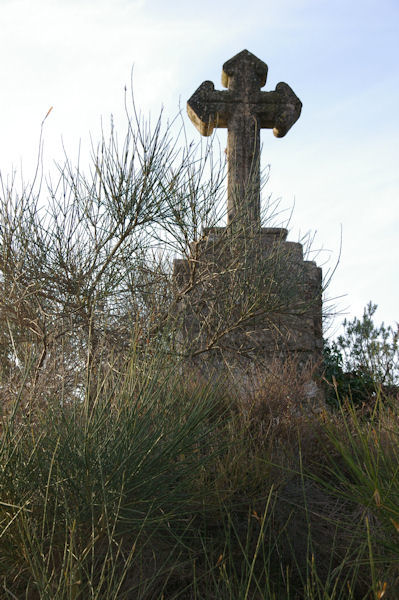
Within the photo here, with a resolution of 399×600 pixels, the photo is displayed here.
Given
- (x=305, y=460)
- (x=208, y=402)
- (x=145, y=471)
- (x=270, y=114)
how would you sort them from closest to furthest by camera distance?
(x=145, y=471)
(x=208, y=402)
(x=305, y=460)
(x=270, y=114)

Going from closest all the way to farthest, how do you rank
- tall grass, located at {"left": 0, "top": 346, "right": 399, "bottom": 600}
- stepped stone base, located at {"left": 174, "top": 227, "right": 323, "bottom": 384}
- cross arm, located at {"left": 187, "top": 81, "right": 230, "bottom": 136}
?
tall grass, located at {"left": 0, "top": 346, "right": 399, "bottom": 600} → stepped stone base, located at {"left": 174, "top": 227, "right": 323, "bottom": 384} → cross arm, located at {"left": 187, "top": 81, "right": 230, "bottom": 136}

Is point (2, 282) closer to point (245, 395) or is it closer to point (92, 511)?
point (245, 395)

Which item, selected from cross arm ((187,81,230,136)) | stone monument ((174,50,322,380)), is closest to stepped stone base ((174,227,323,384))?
stone monument ((174,50,322,380))

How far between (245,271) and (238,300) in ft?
0.89

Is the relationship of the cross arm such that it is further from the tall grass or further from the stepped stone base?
the tall grass

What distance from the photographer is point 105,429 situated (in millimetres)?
2705

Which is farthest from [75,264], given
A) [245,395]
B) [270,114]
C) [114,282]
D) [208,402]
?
[270,114]

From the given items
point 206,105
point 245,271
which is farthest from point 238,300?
point 206,105

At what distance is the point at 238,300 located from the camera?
5227 mm

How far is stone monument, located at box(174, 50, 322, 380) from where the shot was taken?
16.6ft

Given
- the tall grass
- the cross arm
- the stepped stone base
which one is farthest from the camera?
the cross arm

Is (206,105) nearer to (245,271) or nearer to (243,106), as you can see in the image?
(243,106)

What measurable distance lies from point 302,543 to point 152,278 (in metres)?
2.96

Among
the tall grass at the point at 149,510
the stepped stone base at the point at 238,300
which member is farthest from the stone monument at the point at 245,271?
the tall grass at the point at 149,510
